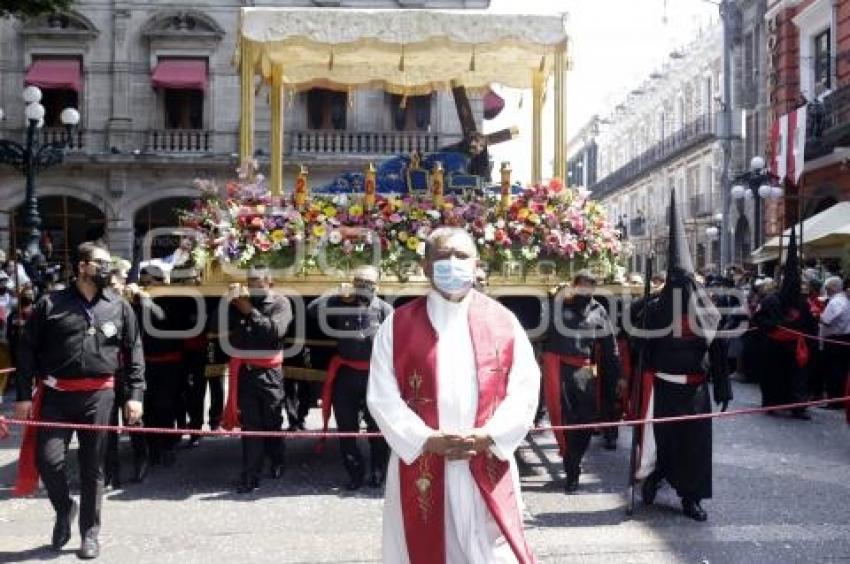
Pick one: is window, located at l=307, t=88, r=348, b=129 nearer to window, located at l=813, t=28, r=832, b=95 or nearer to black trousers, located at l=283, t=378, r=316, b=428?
window, located at l=813, t=28, r=832, b=95

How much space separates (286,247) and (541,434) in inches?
144

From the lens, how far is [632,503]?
7.29m

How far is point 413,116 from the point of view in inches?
1086

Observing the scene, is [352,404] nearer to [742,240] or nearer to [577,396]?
[577,396]

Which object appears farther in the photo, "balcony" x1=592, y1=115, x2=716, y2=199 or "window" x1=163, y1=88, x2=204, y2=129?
"balcony" x1=592, y1=115, x2=716, y2=199

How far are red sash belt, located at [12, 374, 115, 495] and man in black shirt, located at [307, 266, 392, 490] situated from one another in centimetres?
237

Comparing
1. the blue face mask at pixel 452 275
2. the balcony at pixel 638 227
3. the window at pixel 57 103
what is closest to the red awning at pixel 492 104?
the blue face mask at pixel 452 275

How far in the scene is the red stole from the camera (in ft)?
13.8

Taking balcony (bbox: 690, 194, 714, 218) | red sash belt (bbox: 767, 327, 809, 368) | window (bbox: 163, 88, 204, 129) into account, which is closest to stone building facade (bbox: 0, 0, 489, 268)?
window (bbox: 163, 88, 204, 129)

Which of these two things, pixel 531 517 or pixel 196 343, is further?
pixel 196 343

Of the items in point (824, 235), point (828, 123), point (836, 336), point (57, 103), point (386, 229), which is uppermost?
point (57, 103)

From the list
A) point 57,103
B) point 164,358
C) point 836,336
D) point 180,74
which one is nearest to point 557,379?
point 164,358

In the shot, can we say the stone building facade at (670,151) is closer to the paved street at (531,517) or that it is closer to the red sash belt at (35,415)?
the paved street at (531,517)

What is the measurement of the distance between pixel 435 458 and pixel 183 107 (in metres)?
25.3
